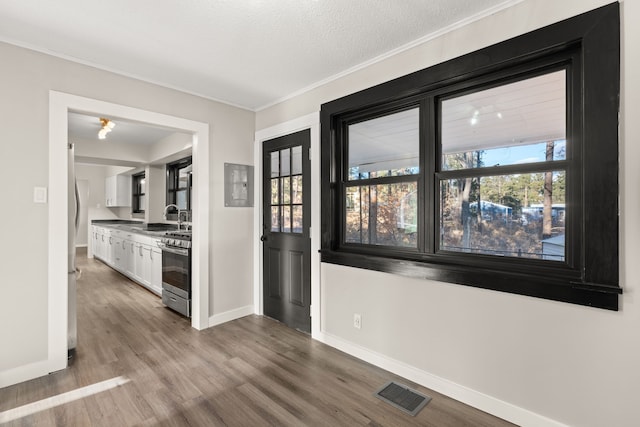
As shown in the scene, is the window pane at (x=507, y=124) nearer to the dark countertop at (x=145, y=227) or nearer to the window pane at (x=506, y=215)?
the window pane at (x=506, y=215)

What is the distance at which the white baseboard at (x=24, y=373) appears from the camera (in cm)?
227

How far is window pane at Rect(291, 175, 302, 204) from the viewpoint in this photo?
342 centimetres

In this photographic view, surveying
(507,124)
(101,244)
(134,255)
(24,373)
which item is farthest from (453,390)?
(101,244)

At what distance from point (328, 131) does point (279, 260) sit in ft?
5.19

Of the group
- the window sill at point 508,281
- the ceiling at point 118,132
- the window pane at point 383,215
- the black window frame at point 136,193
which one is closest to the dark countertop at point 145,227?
the black window frame at point 136,193

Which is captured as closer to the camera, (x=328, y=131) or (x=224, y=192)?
(x=328, y=131)

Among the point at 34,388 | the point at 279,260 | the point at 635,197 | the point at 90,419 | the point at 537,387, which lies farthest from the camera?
the point at 279,260

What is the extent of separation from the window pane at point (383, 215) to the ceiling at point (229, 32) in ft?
3.68

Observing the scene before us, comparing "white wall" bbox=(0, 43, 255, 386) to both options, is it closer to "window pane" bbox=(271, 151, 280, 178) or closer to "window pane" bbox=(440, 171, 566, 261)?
"window pane" bbox=(271, 151, 280, 178)

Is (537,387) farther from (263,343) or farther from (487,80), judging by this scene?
(263,343)

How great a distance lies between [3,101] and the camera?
2271mm

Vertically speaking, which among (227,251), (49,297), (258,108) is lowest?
(49,297)

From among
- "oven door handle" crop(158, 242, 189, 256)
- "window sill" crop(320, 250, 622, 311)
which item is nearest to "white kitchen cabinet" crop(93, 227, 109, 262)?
"oven door handle" crop(158, 242, 189, 256)

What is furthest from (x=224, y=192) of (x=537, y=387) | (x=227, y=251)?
(x=537, y=387)
